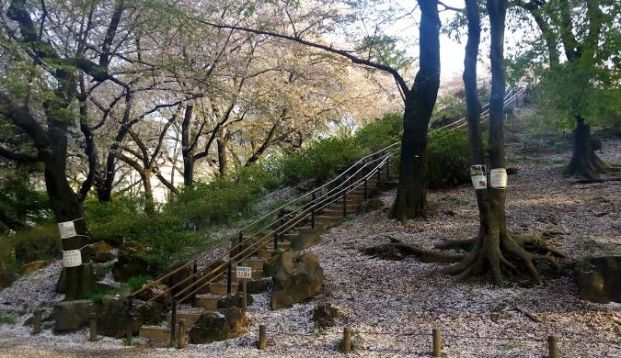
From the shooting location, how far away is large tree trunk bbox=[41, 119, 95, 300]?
9.80 metres

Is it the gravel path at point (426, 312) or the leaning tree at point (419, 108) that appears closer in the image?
the gravel path at point (426, 312)

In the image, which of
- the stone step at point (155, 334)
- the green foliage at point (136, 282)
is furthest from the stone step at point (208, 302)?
the green foliage at point (136, 282)

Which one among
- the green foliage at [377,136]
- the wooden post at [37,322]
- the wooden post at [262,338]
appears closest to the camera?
the wooden post at [262,338]

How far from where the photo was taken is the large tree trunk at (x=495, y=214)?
26.2 feet

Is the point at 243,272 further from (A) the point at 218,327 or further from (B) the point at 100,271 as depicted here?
(B) the point at 100,271

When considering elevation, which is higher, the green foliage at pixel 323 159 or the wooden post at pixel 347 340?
the green foliage at pixel 323 159

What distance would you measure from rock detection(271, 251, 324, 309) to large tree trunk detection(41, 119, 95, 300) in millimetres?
3842

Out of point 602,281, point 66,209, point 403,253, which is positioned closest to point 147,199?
point 66,209

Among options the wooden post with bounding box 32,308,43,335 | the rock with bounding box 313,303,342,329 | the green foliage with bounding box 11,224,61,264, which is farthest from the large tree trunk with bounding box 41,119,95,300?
the rock with bounding box 313,303,342,329

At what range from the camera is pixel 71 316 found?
8.64m

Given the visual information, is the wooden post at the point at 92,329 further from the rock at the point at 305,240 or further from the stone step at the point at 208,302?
the rock at the point at 305,240

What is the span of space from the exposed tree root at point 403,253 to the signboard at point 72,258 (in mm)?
5074

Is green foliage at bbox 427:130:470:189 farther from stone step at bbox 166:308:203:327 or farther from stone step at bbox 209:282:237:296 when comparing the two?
stone step at bbox 166:308:203:327

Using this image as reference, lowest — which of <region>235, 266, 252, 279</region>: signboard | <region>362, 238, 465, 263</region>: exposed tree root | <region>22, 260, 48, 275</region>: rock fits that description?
<region>22, 260, 48, 275</region>: rock
